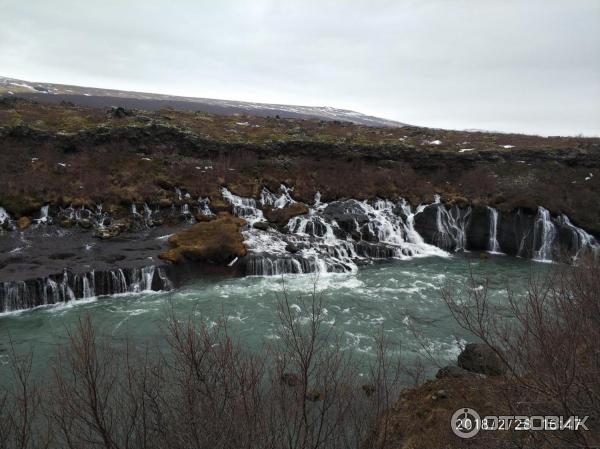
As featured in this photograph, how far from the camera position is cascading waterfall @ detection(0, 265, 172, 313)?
757 inches

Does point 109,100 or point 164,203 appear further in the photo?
point 109,100

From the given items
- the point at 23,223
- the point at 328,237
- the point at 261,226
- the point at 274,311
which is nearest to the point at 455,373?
the point at 274,311

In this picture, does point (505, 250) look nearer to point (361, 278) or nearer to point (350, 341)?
point (361, 278)

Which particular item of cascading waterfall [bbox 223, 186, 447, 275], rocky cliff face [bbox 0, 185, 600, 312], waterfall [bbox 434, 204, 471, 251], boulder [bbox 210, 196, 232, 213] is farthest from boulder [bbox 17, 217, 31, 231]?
waterfall [bbox 434, 204, 471, 251]

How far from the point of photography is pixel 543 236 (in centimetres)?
3162

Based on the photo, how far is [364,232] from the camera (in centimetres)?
3275

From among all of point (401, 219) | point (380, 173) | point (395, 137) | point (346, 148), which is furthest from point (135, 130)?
point (395, 137)

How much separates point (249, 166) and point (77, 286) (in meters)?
24.3

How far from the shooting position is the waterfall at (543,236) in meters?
30.8

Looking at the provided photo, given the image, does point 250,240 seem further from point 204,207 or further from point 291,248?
point 204,207

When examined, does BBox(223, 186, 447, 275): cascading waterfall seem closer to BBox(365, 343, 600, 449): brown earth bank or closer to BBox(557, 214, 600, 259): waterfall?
BBox(557, 214, 600, 259): waterfall

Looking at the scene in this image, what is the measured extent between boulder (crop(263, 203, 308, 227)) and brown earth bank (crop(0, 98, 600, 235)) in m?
3.16

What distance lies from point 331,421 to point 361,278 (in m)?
16.1

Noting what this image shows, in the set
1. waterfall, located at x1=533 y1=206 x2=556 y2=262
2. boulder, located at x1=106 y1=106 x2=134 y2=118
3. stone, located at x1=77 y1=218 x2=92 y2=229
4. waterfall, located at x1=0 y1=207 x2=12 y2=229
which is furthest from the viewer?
boulder, located at x1=106 y1=106 x2=134 y2=118
